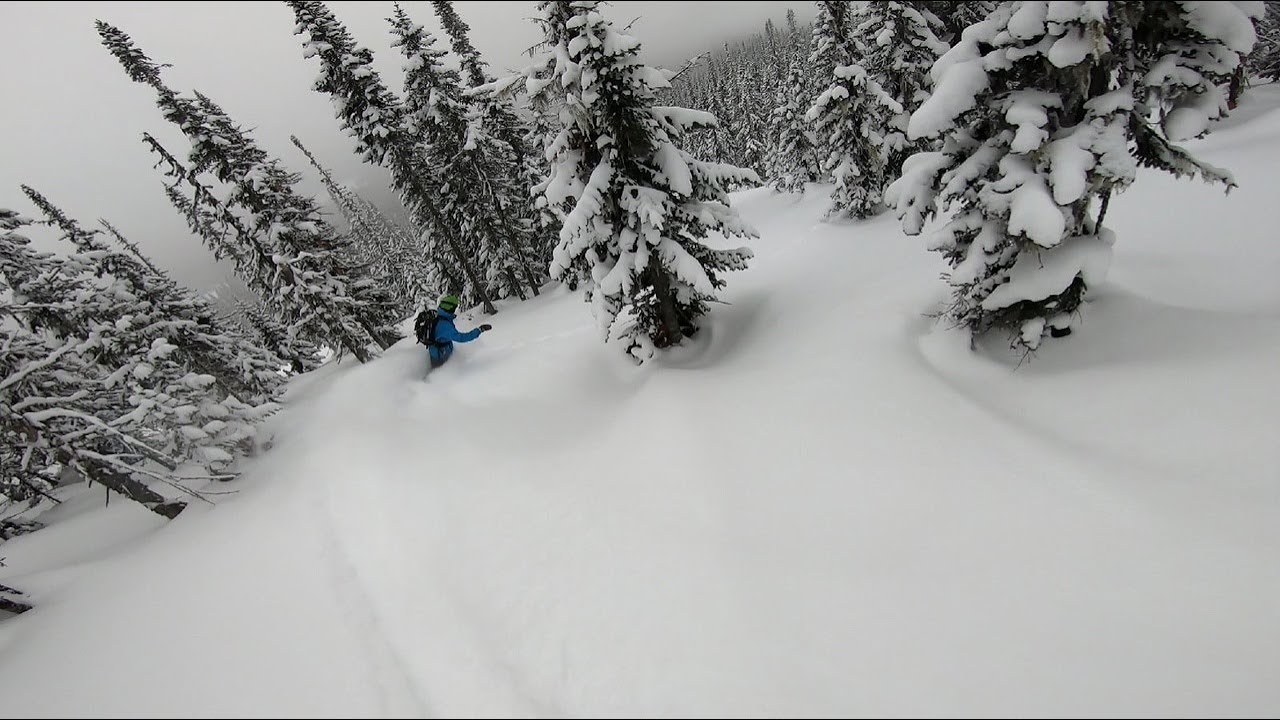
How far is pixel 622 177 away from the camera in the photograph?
10859mm

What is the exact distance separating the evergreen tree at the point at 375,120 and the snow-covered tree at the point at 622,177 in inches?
615

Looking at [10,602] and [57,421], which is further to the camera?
[57,421]

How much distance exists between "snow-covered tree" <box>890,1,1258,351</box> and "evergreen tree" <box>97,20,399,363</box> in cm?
2133

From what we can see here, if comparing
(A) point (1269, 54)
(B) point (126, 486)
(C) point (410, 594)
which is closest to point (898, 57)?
(C) point (410, 594)

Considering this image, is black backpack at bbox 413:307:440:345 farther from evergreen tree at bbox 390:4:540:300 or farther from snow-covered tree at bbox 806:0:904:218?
snow-covered tree at bbox 806:0:904:218

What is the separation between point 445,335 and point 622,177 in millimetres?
6469

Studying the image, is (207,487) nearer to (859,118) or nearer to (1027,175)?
(1027,175)

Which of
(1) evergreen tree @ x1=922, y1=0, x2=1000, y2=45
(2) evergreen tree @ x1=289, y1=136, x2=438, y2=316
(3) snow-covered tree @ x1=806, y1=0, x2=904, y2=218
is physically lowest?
(2) evergreen tree @ x1=289, y1=136, x2=438, y2=316

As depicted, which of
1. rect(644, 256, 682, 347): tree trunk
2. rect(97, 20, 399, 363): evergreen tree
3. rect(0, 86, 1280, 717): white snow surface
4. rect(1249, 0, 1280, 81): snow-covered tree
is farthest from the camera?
rect(1249, 0, 1280, 81): snow-covered tree

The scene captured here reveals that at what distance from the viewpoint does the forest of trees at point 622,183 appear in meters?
7.33

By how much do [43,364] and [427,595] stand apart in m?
8.65

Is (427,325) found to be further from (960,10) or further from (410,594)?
(960,10)

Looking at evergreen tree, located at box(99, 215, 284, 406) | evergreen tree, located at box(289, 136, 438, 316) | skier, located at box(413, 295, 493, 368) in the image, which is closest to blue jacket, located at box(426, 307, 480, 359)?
A: skier, located at box(413, 295, 493, 368)

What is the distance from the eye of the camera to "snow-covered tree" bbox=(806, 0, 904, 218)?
2072 centimetres
